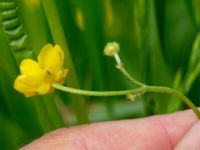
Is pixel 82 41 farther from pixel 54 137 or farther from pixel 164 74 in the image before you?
pixel 54 137

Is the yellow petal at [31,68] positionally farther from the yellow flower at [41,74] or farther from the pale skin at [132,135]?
the pale skin at [132,135]

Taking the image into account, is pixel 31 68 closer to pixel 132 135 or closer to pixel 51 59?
pixel 51 59

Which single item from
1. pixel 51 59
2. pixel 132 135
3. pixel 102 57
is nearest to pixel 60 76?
pixel 51 59

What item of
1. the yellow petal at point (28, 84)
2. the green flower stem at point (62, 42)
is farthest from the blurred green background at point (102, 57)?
the yellow petal at point (28, 84)

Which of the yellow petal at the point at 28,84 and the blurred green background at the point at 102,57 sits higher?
the yellow petal at the point at 28,84

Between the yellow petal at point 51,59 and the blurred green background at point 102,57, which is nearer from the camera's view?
the yellow petal at point 51,59

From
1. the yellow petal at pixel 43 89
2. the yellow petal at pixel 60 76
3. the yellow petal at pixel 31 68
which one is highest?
the yellow petal at pixel 31 68
